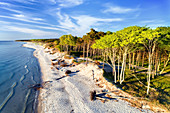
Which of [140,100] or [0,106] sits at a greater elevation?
[140,100]

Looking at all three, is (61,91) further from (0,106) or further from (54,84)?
(0,106)

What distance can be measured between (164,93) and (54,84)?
21.7 metres

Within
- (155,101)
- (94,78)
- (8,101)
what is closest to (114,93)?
(155,101)

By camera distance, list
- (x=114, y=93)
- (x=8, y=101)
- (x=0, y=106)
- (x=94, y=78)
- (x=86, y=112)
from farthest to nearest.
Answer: (x=94, y=78)
(x=114, y=93)
(x=8, y=101)
(x=0, y=106)
(x=86, y=112)

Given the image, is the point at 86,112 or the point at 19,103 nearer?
the point at 86,112

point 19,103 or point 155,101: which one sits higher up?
point 155,101

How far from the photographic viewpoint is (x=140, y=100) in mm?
13312

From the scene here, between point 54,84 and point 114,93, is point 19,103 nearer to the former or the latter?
point 54,84

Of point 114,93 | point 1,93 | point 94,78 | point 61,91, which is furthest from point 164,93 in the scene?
point 1,93

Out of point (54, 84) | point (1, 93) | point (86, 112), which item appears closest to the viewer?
point (86, 112)

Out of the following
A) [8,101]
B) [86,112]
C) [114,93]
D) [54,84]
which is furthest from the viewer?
[54,84]

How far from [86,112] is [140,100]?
28.4 feet

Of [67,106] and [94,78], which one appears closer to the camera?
[67,106]

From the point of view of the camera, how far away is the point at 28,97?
1584 centimetres
